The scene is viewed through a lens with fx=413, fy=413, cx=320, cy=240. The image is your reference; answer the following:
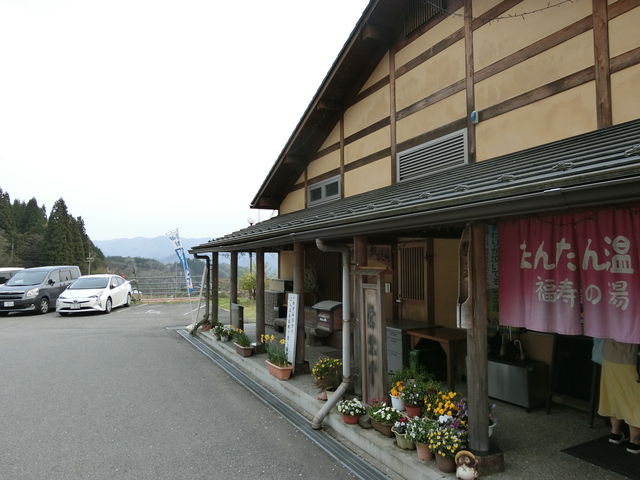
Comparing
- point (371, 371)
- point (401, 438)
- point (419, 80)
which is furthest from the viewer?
point (419, 80)

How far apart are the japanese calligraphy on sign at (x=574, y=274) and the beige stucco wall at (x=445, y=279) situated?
2476 millimetres

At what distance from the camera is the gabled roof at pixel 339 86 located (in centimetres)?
781

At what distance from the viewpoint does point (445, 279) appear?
22.3 feet

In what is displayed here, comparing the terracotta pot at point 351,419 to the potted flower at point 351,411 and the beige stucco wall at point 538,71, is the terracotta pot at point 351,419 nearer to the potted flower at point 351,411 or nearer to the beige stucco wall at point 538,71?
the potted flower at point 351,411

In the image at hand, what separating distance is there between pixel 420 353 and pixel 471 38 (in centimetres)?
487

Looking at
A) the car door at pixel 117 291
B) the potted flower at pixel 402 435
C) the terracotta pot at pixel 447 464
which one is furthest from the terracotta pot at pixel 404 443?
the car door at pixel 117 291

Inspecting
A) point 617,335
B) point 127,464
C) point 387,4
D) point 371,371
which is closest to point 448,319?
point 371,371

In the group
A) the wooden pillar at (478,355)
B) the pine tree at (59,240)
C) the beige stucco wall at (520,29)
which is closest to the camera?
the wooden pillar at (478,355)

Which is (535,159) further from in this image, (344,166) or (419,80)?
(344,166)

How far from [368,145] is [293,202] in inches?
154

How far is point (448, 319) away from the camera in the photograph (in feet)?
22.2

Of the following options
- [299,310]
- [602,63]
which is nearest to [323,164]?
[299,310]

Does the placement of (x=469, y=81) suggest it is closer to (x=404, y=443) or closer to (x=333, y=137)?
(x=333, y=137)

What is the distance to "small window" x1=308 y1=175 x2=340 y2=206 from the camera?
31.9ft
